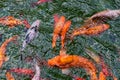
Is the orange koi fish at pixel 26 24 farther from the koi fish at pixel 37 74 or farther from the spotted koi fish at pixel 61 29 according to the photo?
the koi fish at pixel 37 74

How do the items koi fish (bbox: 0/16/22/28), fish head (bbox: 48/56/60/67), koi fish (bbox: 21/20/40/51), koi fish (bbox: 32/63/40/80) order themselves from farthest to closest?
1. koi fish (bbox: 0/16/22/28)
2. koi fish (bbox: 21/20/40/51)
3. fish head (bbox: 48/56/60/67)
4. koi fish (bbox: 32/63/40/80)

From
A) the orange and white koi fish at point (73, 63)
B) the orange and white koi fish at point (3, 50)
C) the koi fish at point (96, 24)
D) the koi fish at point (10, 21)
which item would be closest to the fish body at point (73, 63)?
the orange and white koi fish at point (73, 63)

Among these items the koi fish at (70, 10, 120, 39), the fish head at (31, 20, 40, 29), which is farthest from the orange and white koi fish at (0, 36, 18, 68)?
the koi fish at (70, 10, 120, 39)

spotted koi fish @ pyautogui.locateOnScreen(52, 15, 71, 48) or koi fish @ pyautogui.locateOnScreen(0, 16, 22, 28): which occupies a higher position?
koi fish @ pyautogui.locateOnScreen(0, 16, 22, 28)

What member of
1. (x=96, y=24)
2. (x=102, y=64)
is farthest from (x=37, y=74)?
(x=96, y=24)

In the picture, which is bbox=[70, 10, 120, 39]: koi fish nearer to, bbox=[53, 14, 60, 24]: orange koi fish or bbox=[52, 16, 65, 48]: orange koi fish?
bbox=[52, 16, 65, 48]: orange koi fish

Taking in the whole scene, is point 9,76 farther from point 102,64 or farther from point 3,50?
point 102,64

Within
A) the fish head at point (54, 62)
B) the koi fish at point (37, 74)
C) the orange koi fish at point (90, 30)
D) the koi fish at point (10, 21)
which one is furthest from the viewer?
the koi fish at point (10, 21)
